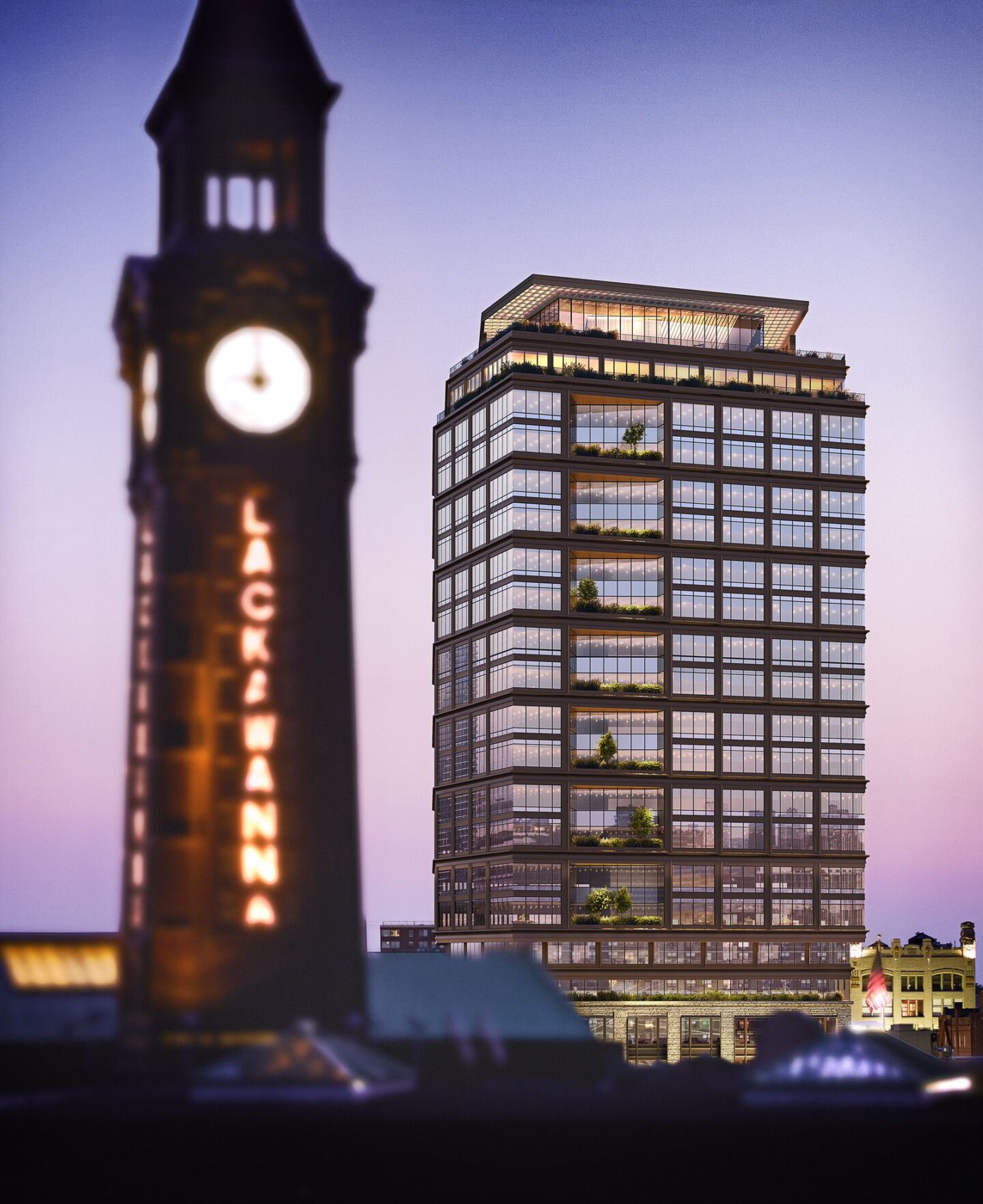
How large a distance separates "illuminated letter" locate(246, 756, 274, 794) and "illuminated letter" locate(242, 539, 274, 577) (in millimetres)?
6998

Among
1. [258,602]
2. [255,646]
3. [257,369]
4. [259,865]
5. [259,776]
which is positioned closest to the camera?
[259,865]

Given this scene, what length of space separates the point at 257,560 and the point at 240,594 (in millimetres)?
1442

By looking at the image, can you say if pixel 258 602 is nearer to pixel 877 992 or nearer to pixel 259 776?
pixel 259 776

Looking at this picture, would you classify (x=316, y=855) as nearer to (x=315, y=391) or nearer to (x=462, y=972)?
(x=462, y=972)

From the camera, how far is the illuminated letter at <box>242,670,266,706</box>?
7750 centimetres

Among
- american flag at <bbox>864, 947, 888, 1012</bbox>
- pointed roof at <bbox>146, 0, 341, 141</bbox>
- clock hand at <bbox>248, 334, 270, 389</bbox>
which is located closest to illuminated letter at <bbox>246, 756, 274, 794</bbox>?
clock hand at <bbox>248, 334, 270, 389</bbox>

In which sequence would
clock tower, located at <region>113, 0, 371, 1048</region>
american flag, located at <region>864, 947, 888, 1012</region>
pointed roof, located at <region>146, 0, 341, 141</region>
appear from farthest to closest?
american flag, located at <region>864, 947, 888, 1012</region>, pointed roof, located at <region>146, 0, 341, 141</region>, clock tower, located at <region>113, 0, 371, 1048</region>

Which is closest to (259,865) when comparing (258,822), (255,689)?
(258,822)

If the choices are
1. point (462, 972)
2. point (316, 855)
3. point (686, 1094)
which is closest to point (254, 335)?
point (316, 855)

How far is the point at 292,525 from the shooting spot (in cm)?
7856

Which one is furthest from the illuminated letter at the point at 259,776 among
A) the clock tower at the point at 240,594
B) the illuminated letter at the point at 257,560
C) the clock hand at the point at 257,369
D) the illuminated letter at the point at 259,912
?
the clock hand at the point at 257,369

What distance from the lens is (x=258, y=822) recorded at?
7712 cm

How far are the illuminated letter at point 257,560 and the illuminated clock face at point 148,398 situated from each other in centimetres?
551

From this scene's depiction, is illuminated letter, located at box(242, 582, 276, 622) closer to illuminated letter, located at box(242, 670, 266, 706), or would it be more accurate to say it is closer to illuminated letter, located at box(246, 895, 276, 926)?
illuminated letter, located at box(242, 670, 266, 706)
